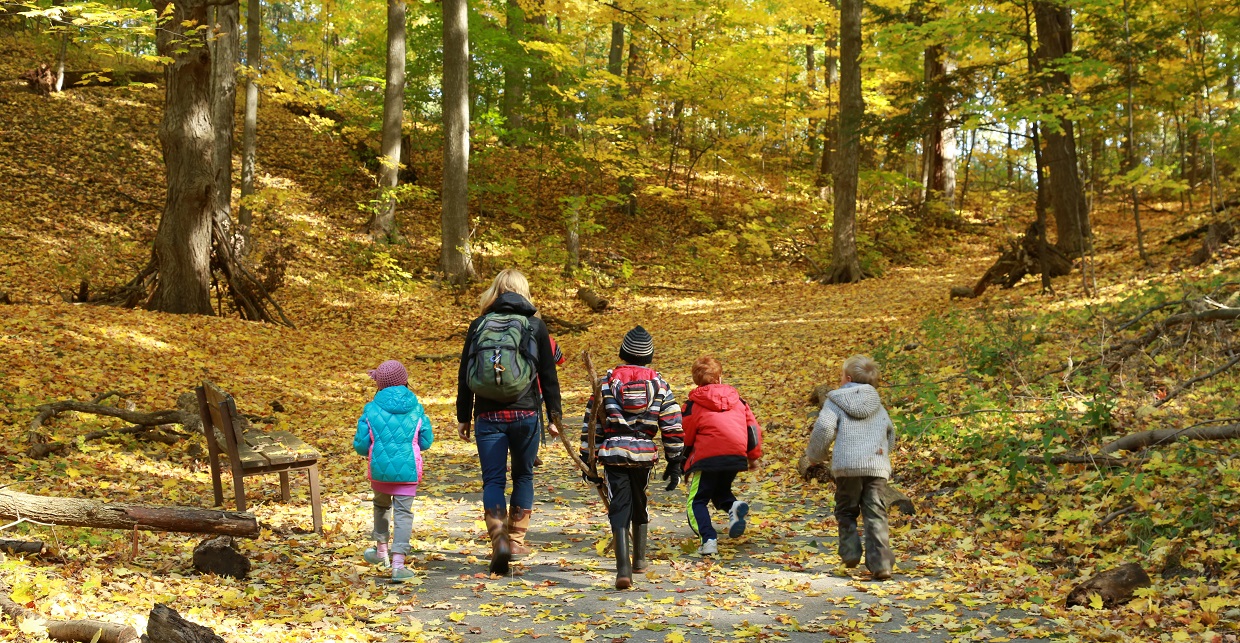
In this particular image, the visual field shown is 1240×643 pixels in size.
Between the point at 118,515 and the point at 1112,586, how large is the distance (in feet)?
17.8

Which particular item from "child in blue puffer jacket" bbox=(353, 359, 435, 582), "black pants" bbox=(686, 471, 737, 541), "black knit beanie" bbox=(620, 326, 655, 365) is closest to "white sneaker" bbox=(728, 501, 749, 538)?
"black pants" bbox=(686, 471, 737, 541)

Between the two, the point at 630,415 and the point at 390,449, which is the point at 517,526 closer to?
the point at 390,449

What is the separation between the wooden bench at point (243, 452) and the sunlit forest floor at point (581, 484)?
393mm

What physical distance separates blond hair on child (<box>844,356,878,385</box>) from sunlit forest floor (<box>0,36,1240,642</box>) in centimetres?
124

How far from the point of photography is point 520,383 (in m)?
5.48

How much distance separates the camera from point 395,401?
579 centimetres

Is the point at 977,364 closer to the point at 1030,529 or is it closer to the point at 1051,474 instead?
the point at 1051,474

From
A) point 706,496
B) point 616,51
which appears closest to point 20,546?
point 706,496

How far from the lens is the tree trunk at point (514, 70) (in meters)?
A: 21.8

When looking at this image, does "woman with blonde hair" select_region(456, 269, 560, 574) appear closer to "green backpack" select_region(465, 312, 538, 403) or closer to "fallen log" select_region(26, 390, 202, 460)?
"green backpack" select_region(465, 312, 538, 403)

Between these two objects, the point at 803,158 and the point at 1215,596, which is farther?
the point at 803,158

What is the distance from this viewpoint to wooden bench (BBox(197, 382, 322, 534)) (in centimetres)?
625

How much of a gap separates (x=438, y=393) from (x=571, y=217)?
849 centimetres

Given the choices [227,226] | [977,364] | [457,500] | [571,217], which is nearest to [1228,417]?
[977,364]
